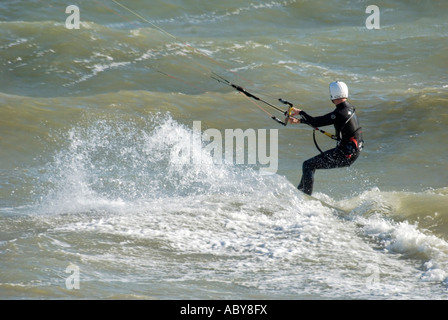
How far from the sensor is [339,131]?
970 centimetres

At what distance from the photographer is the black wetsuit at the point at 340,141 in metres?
9.50

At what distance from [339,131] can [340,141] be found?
0.17m

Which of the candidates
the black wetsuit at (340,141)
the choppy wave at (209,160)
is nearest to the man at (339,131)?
the black wetsuit at (340,141)

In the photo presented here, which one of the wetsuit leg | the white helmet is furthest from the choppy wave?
the white helmet

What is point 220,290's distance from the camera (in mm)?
6789

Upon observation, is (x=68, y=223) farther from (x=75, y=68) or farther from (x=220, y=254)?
(x=75, y=68)

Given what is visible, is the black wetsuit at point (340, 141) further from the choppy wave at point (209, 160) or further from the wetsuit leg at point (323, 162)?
the choppy wave at point (209, 160)

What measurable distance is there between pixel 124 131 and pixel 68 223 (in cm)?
528

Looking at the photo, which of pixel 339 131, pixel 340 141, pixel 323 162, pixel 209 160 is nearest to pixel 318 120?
pixel 339 131

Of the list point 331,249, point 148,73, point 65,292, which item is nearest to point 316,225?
point 331,249

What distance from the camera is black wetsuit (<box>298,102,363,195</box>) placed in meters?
9.50

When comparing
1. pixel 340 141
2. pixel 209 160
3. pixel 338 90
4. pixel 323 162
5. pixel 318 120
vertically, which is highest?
pixel 338 90

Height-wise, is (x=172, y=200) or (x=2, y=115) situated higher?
(x=2, y=115)

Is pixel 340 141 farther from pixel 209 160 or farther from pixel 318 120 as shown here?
pixel 209 160
